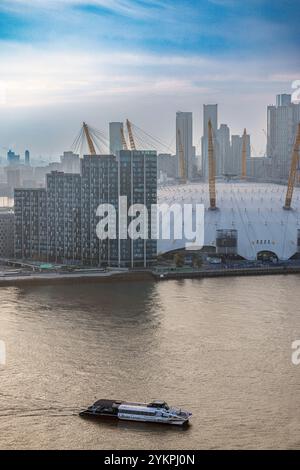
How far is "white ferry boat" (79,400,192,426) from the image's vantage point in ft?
11.1

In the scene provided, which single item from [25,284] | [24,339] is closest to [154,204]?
[25,284]

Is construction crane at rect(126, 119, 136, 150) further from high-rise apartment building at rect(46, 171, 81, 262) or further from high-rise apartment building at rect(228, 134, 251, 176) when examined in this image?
high-rise apartment building at rect(228, 134, 251, 176)

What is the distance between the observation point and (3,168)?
47.8ft

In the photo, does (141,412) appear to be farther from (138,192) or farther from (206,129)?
(206,129)

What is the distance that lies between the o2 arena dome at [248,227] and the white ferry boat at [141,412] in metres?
4.80

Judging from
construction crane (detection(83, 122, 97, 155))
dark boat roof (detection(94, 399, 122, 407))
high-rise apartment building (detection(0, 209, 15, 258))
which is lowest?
dark boat roof (detection(94, 399, 122, 407))

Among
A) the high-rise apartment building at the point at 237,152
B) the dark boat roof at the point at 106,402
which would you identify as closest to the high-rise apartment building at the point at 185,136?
the high-rise apartment building at the point at 237,152

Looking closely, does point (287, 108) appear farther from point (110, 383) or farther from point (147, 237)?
point (110, 383)

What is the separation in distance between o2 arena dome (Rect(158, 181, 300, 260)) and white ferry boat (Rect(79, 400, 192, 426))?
15.7 feet

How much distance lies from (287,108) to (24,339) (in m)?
8.52

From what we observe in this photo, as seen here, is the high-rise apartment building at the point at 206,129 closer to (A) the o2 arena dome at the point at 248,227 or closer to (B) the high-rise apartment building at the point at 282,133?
(B) the high-rise apartment building at the point at 282,133

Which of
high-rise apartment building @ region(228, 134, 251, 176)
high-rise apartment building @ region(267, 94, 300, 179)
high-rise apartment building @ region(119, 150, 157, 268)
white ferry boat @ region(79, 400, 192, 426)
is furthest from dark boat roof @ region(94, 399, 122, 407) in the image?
high-rise apartment building @ region(228, 134, 251, 176)

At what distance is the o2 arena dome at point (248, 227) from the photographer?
8.31m

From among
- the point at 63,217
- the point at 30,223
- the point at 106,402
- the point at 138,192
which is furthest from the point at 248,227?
the point at 106,402
